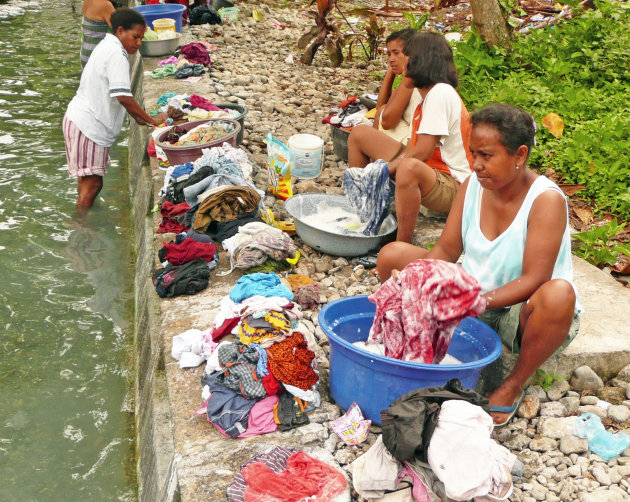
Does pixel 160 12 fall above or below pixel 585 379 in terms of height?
above

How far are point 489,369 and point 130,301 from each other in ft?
9.94

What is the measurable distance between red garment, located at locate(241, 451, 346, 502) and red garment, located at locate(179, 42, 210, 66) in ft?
21.0

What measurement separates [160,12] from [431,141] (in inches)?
236

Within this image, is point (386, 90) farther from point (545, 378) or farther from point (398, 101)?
point (545, 378)

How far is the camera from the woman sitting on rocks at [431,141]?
3963 mm

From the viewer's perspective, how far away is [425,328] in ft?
8.75

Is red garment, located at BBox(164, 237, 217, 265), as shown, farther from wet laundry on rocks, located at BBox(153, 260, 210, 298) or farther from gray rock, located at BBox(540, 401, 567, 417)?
gray rock, located at BBox(540, 401, 567, 417)

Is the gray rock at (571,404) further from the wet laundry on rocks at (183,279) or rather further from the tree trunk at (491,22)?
the tree trunk at (491,22)

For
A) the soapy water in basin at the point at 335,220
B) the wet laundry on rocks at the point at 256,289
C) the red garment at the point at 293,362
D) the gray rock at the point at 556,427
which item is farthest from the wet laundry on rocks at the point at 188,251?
the gray rock at the point at 556,427

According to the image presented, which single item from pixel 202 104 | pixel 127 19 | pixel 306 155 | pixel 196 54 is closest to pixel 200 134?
pixel 202 104

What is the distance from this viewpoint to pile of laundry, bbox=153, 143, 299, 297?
3867 mm

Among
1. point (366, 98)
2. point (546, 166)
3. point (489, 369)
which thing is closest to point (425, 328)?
point (489, 369)

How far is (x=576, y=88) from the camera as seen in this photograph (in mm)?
6137

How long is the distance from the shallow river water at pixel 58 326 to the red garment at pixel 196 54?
4.74ft
